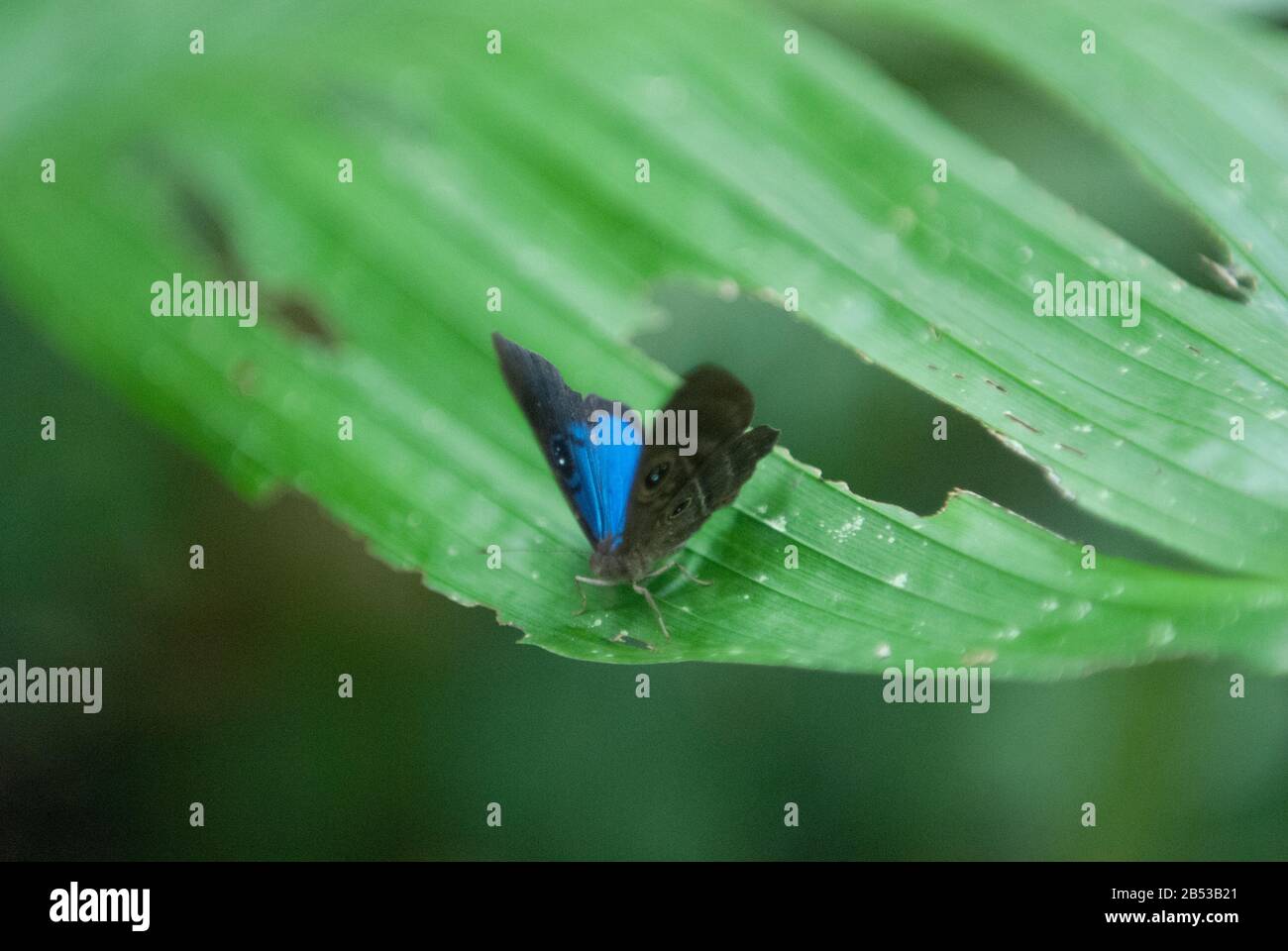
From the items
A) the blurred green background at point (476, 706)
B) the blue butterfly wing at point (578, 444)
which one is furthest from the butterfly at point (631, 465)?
the blurred green background at point (476, 706)

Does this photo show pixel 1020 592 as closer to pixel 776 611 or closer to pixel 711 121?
pixel 776 611

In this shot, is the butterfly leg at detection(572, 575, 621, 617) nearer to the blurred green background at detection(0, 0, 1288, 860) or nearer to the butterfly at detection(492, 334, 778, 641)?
the butterfly at detection(492, 334, 778, 641)

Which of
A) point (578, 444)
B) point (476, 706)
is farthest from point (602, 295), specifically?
point (476, 706)

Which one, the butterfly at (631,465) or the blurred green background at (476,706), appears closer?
the butterfly at (631,465)

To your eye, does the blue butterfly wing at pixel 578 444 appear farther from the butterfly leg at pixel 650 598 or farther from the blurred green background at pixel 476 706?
the blurred green background at pixel 476 706

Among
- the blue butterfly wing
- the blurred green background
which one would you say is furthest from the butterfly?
the blurred green background

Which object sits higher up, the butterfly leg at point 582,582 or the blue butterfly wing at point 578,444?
the blue butterfly wing at point 578,444
